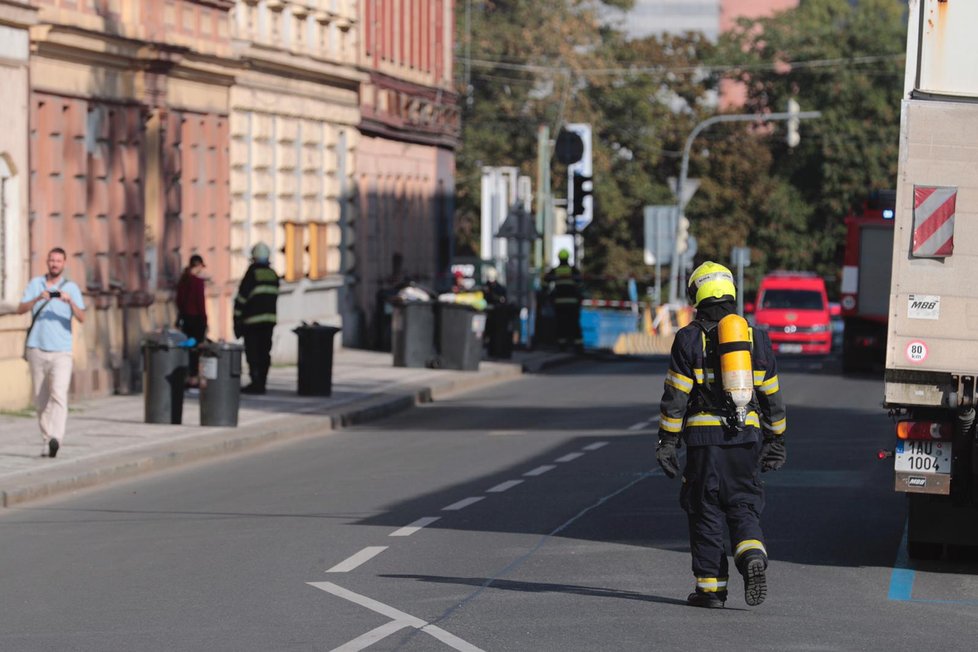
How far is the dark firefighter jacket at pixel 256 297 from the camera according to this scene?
26.5 meters

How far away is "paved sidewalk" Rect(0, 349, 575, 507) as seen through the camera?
672 inches

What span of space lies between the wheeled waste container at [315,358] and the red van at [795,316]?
22.8 metres

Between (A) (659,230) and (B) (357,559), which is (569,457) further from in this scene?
(A) (659,230)

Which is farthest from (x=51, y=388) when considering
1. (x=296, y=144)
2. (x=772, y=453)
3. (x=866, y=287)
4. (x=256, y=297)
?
(x=866, y=287)

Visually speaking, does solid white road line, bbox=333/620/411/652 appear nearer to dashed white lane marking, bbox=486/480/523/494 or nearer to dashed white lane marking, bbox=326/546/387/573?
dashed white lane marking, bbox=326/546/387/573

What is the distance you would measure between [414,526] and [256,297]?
1304 cm

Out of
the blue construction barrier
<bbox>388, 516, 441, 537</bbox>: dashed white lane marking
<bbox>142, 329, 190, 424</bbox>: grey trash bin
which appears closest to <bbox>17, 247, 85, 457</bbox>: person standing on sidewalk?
<bbox>142, 329, 190, 424</bbox>: grey trash bin

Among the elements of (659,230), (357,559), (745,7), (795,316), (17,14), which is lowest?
(795,316)

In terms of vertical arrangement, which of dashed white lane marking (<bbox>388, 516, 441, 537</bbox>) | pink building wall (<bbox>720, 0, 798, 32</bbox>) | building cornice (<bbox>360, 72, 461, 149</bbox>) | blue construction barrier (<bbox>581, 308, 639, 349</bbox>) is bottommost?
blue construction barrier (<bbox>581, 308, 639, 349</bbox>)

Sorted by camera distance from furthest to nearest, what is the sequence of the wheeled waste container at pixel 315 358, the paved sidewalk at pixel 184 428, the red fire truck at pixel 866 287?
the red fire truck at pixel 866 287 → the wheeled waste container at pixel 315 358 → the paved sidewalk at pixel 184 428

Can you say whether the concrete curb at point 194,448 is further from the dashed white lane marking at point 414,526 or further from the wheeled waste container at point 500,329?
the wheeled waste container at point 500,329

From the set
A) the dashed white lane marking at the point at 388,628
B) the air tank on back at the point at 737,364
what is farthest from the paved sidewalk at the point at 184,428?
the air tank on back at the point at 737,364

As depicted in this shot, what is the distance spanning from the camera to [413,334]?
33312mm

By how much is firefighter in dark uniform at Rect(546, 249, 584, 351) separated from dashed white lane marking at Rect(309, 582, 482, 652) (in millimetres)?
29027
